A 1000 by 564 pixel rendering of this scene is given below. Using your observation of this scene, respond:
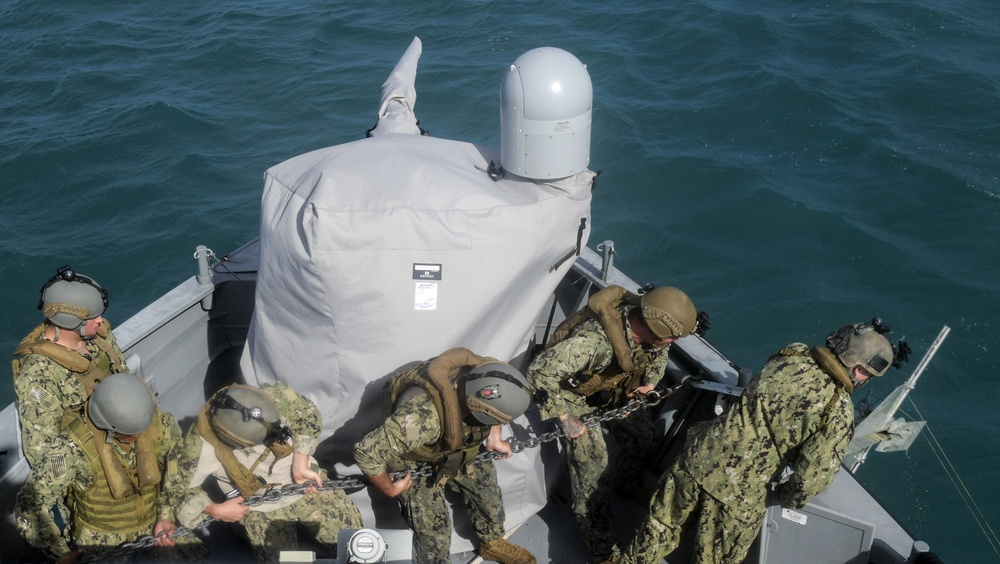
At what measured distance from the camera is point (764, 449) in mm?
4430

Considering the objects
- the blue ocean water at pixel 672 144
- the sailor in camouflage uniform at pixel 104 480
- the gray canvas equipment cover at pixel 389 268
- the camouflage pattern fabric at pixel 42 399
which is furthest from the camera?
the blue ocean water at pixel 672 144

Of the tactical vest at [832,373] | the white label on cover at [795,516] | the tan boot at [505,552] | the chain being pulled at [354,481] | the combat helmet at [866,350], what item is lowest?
the tan boot at [505,552]

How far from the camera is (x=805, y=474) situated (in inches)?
169

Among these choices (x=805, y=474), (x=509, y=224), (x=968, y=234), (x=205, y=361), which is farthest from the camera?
(x=968, y=234)

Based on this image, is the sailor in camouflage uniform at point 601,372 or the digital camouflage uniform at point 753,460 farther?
the sailor in camouflage uniform at point 601,372

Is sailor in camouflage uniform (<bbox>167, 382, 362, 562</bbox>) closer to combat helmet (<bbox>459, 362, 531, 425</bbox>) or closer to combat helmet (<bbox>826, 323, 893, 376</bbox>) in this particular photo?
combat helmet (<bbox>459, 362, 531, 425</bbox>)

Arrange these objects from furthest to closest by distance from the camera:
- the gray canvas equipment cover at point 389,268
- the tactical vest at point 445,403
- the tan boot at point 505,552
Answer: the tan boot at point 505,552, the gray canvas equipment cover at point 389,268, the tactical vest at point 445,403

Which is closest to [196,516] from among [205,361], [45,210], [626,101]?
[205,361]

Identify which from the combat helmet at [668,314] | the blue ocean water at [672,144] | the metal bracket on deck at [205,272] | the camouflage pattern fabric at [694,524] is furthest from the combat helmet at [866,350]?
the blue ocean water at [672,144]

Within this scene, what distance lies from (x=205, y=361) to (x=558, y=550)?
287cm

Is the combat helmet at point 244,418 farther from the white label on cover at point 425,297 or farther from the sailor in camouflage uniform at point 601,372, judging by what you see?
the sailor in camouflage uniform at point 601,372

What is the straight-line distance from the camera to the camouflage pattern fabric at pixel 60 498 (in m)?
4.21

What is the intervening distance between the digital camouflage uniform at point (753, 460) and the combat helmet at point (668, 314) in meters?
0.46

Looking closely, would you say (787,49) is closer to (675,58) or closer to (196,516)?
(675,58)
